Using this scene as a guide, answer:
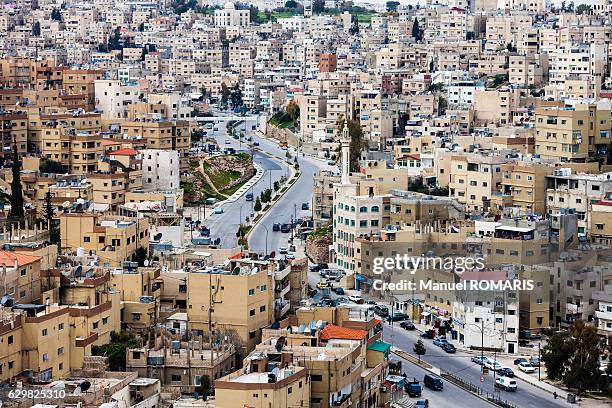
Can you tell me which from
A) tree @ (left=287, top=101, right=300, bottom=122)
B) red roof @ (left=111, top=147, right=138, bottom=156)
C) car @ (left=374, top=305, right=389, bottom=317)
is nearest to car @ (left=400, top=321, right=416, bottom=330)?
car @ (left=374, top=305, right=389, bottom=317)

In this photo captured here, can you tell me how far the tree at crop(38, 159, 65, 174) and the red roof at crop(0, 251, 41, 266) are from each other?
40.6ft

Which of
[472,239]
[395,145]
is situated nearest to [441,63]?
[395,145]

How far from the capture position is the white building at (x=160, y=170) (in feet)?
104

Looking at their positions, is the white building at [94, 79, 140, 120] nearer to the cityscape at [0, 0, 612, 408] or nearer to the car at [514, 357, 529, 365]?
the cityscape at [0, 0, 612, 408]

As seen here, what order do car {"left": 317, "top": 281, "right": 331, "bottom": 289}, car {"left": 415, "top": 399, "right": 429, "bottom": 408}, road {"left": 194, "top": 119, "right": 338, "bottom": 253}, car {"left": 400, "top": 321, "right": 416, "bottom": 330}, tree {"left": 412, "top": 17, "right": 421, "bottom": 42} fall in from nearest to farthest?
car {"left": 415, "top": 399, "right": 429, "bottom": 408}, car {"left": 400, "top": 321, "right": 416, "bottom": 330}, car {"left": 317, "top": 281, "right": 331, "bottom": 289}, road {"left": 194, "top": 119, "right": 338, "bottom": 253}, tree {"left": 412, "top": 17, "right": 421, "bottom": 42}

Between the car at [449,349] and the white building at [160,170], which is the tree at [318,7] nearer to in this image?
the white building at [160,170]

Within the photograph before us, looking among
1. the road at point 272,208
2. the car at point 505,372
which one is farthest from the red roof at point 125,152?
the car at point 505,372

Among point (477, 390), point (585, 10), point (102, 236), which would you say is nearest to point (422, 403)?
point (477, 390)

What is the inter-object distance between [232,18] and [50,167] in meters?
50.4

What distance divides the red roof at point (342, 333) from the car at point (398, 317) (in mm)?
5304

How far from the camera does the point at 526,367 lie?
813 inches

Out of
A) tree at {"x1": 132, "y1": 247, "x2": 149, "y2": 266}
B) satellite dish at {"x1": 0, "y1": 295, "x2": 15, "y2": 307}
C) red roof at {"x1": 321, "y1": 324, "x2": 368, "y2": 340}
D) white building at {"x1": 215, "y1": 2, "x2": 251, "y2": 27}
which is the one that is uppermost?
white building at {"x1": 215, "y1": 2, "x2": 251, "y2": 27}

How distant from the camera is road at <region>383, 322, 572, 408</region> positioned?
1927 centimetres

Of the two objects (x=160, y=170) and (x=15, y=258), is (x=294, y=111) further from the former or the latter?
(x=15, y=258)
